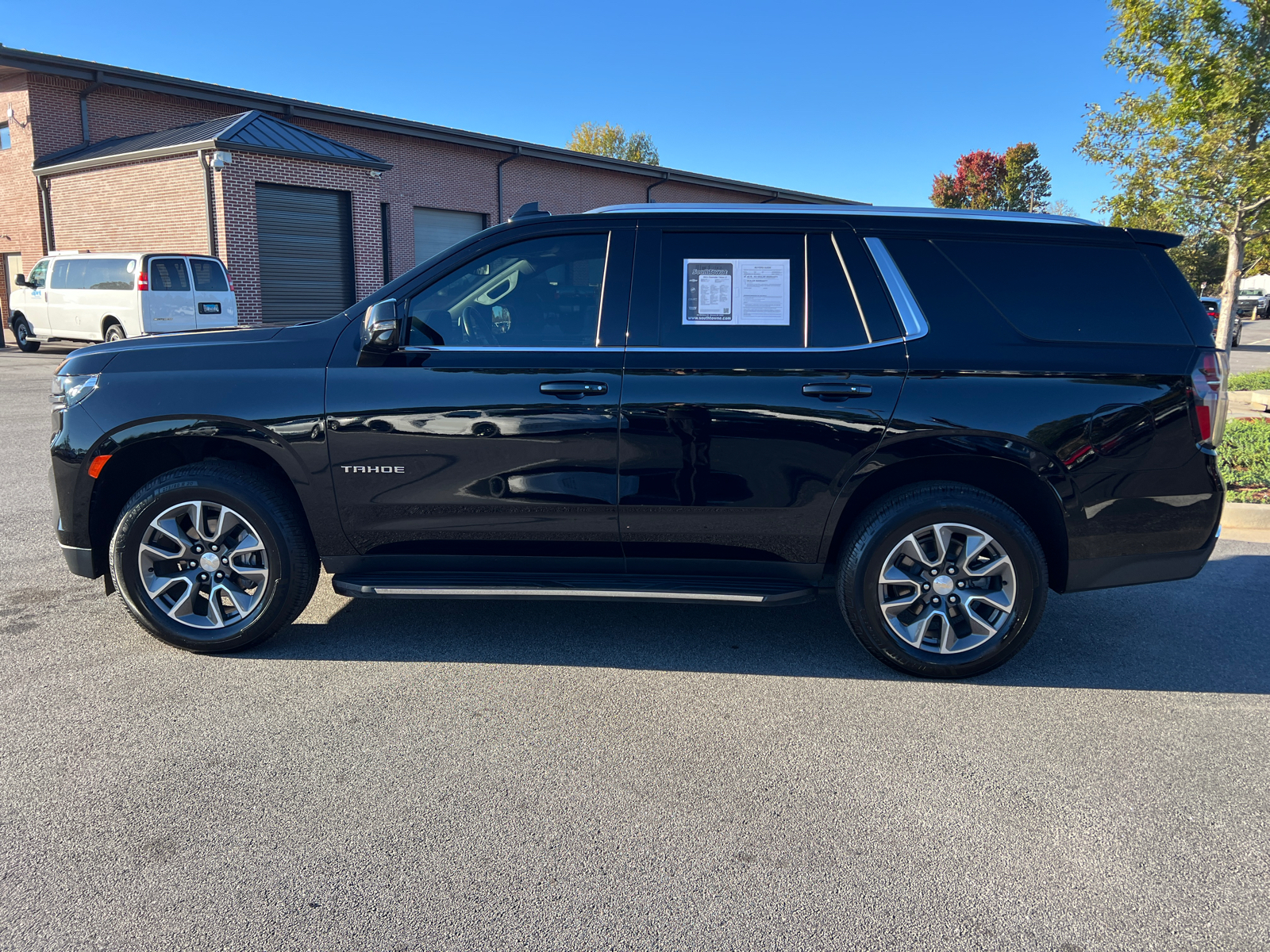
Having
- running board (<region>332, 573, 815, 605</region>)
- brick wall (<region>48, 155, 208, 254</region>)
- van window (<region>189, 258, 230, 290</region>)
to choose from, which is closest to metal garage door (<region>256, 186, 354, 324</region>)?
brick wall (<region>48, 155, 208, 254</region>)

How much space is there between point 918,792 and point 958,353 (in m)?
1.81

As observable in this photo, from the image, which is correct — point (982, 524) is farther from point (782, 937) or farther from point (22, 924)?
point (22, 924)

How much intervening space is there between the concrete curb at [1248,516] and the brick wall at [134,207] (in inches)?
818

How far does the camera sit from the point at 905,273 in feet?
13.1

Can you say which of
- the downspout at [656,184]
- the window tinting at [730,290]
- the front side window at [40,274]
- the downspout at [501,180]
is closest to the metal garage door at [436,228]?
the downspout at [501,180]

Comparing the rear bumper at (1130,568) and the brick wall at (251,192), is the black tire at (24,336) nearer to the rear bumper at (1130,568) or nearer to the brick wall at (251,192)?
the brick wall at (251,192)

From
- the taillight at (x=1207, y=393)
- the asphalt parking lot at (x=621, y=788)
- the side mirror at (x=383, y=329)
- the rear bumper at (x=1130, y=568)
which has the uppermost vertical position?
the side mirror at (x=383, y=329)

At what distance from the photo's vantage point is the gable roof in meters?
20.8

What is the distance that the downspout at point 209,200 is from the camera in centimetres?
2058

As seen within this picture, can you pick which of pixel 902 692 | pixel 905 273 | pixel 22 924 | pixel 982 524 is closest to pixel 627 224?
pixel 905 273

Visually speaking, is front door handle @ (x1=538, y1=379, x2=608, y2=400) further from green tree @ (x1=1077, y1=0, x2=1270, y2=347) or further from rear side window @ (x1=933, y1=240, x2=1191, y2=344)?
green tree @ (x1=1077, y1=0, x2=1270, y2=347)

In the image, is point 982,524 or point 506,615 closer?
point 982,524

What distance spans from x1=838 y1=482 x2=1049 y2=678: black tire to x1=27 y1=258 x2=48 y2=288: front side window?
Result: 22.5 m

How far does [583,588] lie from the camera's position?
3.99m
